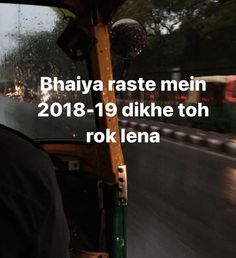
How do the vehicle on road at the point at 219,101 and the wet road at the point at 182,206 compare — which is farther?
the vehicle on road at the point at 219,101

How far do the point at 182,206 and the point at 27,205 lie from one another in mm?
5267

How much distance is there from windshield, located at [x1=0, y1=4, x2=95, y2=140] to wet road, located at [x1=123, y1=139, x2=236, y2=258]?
1.92m

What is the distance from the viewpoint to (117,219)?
227 cm

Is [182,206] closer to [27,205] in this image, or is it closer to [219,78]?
[27,205]

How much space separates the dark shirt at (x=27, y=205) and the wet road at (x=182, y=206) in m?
3.36

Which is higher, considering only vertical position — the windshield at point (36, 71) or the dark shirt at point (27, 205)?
the windshield at point (36, 71)

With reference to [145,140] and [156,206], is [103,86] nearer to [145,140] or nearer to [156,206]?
[156,206]

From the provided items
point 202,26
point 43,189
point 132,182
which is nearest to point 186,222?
point 132,182

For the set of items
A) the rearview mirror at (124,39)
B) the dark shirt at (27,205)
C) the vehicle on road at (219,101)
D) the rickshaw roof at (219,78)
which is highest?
the rearview mirror at (124,39)

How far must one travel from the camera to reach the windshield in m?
2.48

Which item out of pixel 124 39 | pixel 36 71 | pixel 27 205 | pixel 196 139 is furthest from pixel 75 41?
pixel 196 139

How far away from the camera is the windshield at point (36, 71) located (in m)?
2.48

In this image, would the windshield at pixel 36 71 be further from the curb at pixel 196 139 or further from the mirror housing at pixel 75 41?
the curb at pixel 196 139

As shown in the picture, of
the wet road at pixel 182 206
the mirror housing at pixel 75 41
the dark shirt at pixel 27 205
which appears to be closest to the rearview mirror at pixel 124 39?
the mirror housing at pixel 75 41
